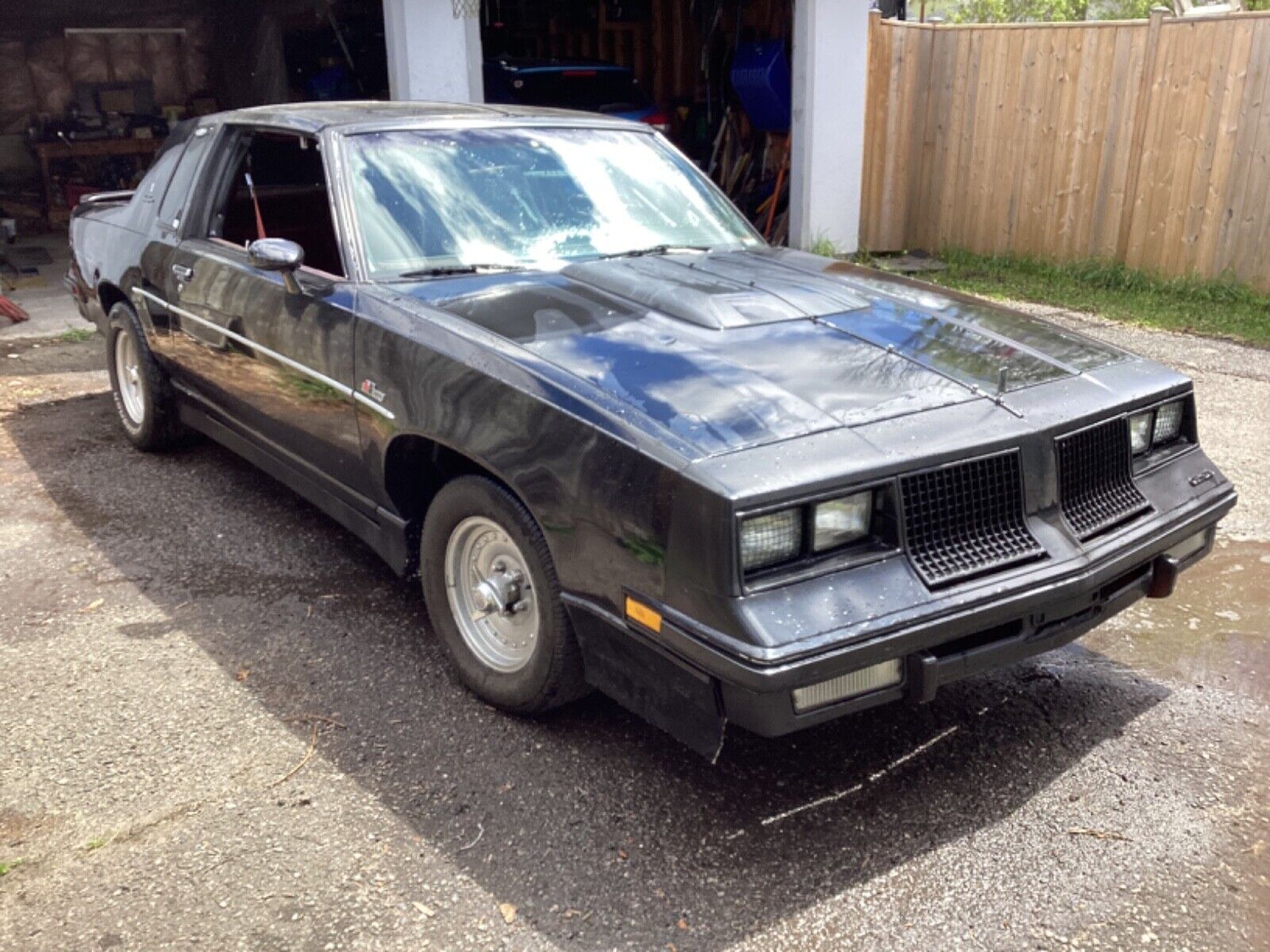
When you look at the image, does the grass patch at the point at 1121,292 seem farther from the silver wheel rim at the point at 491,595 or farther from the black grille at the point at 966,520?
the silver wheel rim at the point at 491,595

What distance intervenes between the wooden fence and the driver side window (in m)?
7.56

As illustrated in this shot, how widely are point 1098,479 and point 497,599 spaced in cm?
170

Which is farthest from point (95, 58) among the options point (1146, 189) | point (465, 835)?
point (465, 835)

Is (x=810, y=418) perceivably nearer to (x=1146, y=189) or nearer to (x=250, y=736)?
(x=250, y=736)

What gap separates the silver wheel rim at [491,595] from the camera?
3240 mm

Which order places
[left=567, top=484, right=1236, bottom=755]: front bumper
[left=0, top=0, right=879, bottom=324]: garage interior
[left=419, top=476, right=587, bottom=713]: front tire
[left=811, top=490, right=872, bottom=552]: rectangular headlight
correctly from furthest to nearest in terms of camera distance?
1. [left=0, top=0, right=879, bottom=324]: garage interior
2. [left=419, top=476, right=587, bottom=713]: front tire
3. [left=811, top=490, right=872, bottom=552]: rectangular headlight
4. [left=567, top=484, right=1236, bottom=755]: front bumper

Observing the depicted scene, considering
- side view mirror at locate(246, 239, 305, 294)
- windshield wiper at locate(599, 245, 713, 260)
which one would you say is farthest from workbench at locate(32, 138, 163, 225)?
windshield wiper at locate(599, 245, 713, 260)

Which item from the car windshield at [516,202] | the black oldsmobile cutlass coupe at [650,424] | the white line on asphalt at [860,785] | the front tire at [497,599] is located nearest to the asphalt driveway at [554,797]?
the white line on asphalt at [860,785]

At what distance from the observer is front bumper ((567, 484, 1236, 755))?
Result: 249 cm

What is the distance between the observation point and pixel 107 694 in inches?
138

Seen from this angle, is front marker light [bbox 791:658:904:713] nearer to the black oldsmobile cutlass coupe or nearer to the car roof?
the black oldsmobile cutlass coupe

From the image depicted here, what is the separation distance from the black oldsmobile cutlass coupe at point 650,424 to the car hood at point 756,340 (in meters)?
0.01

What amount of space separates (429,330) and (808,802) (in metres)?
1.70

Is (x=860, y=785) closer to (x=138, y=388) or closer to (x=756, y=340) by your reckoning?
(x=756, y=340)
